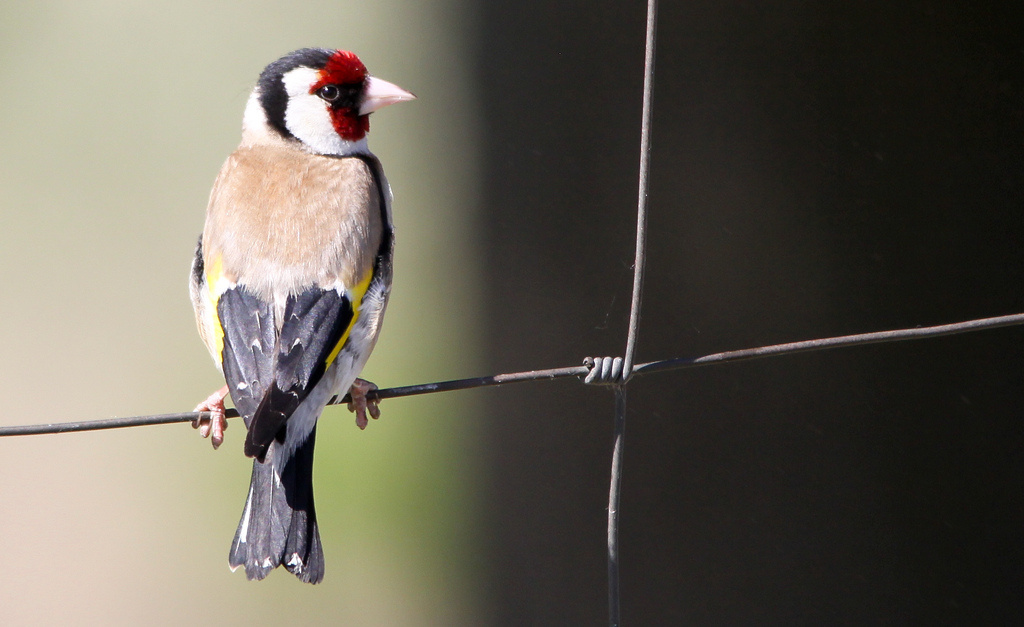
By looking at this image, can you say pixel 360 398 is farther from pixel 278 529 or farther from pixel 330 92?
pixel 330 92

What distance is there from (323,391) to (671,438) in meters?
2.06

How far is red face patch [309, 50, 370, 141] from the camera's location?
2.47m

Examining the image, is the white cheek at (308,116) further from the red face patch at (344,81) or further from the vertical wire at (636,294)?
the vertical wire at (636,294)

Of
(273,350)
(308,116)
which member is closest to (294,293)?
(273,350)

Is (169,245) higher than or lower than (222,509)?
higher

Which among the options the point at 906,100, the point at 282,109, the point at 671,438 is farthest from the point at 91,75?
the point at 906,100

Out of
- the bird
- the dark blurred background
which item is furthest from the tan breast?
the dark blurred background

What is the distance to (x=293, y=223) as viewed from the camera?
2.09m

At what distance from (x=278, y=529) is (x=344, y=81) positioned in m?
1.10

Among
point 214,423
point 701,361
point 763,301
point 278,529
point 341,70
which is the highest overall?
point 341,70

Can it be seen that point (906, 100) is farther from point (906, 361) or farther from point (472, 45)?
point (472, 45)

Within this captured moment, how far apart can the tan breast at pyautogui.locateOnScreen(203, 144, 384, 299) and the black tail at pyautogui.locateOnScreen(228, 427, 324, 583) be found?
13.3 inches

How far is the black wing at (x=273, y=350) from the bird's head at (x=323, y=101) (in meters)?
0.61

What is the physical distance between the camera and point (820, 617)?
13.4 feet
